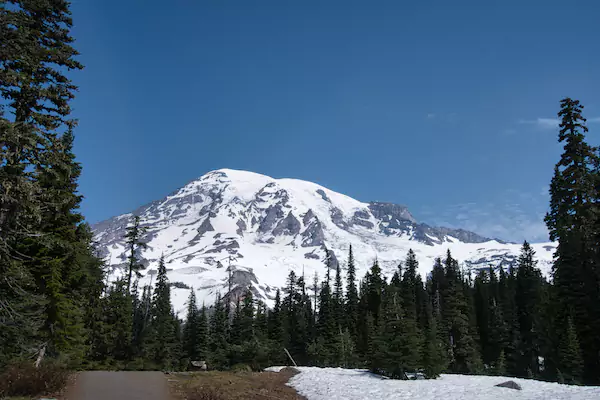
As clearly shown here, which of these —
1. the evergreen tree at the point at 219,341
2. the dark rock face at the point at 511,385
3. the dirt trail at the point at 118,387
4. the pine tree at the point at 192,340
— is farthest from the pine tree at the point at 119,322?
the dark rock face at the point at 511,385

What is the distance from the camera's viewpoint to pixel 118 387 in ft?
55.5

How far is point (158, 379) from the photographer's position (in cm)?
1977

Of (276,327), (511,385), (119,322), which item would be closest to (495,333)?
(276,327)

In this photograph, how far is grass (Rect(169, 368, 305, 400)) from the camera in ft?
54.6

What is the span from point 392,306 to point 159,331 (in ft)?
134

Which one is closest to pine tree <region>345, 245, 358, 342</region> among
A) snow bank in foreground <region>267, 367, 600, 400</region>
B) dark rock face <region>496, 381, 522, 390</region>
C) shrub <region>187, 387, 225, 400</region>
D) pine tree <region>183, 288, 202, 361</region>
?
pine tree <region>183, 288, 202, 361</region>

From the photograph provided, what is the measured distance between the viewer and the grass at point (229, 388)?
54.6ft

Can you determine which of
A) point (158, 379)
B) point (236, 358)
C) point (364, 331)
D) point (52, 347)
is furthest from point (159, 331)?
point (158, 379)

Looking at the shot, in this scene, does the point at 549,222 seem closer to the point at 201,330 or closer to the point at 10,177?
the point at 10,177

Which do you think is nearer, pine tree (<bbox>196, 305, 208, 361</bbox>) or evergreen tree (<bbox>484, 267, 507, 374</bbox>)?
pine tree (<bbox>196, 305, 208, 361</bbox>)

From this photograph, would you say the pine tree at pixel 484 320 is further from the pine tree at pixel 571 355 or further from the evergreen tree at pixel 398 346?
the evergreen tree at pixel 398 346

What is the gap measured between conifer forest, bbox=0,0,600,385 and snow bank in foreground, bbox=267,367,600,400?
3063mm

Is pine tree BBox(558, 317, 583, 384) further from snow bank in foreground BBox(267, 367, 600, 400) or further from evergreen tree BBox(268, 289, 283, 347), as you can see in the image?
evergreen tree BBox(268, 289, 283, 347)

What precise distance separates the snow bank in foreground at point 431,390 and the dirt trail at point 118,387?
21.6 ft
